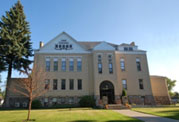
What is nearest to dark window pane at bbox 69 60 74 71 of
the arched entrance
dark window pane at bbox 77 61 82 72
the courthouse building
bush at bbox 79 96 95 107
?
the courthouse building

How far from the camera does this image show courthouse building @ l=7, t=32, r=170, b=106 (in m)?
26.7

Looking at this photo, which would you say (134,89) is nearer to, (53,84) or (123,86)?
(123,86)

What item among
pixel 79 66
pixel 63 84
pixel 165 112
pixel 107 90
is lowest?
pixel 165 112

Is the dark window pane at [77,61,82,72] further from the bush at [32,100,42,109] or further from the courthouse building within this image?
the bush at [32,100,42,109]

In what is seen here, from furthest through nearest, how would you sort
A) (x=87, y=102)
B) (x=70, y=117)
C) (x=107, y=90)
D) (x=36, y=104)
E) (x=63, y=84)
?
(x=63, y=84)
(x=107, y=90)
(x=87, y=102)
(x=36, y=104)
(x=70, y=117)

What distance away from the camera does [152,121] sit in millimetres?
9812

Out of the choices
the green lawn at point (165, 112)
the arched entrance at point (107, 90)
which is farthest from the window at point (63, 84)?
the green lawn at point (165, 112)

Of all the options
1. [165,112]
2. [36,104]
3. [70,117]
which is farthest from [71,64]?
[165,112]

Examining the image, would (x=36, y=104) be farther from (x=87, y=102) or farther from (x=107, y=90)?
(x=107, y=90)

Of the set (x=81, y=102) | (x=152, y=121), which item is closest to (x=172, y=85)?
(x=81, y=102)

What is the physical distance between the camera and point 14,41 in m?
25.0

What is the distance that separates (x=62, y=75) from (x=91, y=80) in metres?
6.12

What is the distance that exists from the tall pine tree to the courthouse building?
270 centimetres

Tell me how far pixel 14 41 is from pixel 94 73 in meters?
16.4
